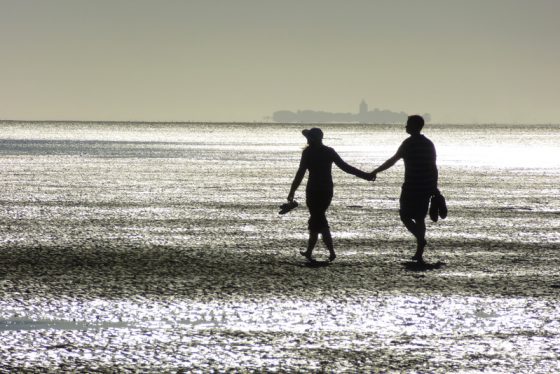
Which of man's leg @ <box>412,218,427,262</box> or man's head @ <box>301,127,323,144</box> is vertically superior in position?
man's head @ <box>301,127,323,144</box>

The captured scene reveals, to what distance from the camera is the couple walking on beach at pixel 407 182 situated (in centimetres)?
1193

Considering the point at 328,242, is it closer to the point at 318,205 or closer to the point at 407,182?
the point at 318,205

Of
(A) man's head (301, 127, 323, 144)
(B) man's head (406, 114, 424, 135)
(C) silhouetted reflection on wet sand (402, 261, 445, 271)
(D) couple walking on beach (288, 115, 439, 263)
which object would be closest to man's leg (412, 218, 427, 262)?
(D) couple walking on beach (288, 115, 439, 263)

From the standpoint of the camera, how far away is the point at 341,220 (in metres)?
17.3

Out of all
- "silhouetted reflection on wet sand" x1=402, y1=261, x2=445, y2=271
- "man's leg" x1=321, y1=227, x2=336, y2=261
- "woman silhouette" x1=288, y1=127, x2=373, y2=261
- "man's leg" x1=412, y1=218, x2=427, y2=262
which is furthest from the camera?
"woman silhouette" x1=288, y1=127, x2=373, y2=261

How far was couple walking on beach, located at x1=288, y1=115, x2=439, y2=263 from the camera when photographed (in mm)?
11930

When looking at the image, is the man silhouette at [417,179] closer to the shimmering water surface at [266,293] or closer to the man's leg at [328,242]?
the shimmering water surface at [266,293]

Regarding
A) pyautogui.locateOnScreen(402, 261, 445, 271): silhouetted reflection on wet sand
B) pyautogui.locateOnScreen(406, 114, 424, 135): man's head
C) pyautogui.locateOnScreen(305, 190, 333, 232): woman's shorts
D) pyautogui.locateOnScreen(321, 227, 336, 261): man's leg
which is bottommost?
pyautogui.locateOnScreen(402, 261, 445, 271): silhouetted reflection on wet sand

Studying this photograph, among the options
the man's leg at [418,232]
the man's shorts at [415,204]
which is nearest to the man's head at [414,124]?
the man's shorts at [415,204]

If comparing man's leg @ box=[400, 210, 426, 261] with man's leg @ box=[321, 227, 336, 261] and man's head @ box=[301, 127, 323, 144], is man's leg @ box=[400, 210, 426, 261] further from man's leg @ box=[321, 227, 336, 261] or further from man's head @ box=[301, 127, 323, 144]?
man's head @ box=[301, 127, 323, 144]

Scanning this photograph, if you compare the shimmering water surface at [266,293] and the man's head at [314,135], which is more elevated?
the man's head at [314,135]

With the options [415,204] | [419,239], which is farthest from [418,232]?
[415,204]

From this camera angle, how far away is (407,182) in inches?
474

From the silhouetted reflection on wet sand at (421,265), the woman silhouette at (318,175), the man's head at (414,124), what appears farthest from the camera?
the woman silhouette at (318,175)
